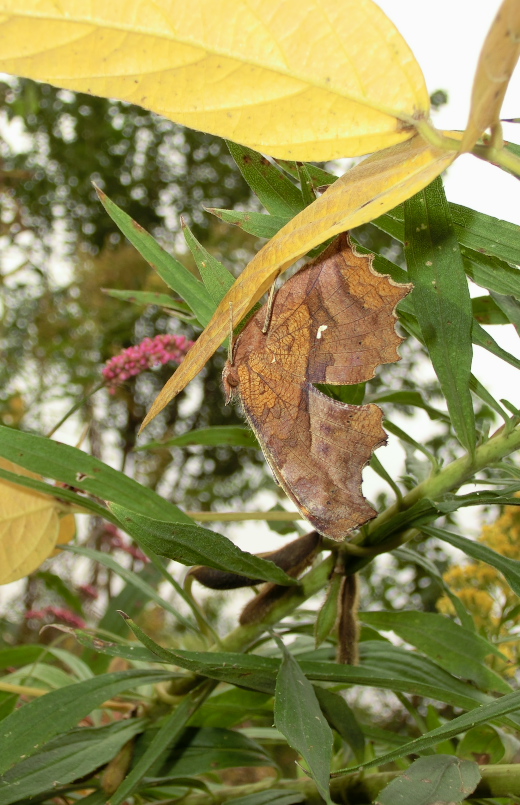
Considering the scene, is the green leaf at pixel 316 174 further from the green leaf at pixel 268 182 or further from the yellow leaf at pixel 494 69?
the yellow leaf at pixel 494 69

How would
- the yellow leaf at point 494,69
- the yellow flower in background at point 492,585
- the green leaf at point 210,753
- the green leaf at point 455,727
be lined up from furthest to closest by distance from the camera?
the yellow flower in background at point 492,585, the green leaf at point 210,753, the green leaf at point 455,727, the yellow leaf at point 494,69

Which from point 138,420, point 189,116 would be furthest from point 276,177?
point 138,420

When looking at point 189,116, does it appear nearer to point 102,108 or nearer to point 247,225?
point 247,225

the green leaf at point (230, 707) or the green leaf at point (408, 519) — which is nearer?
the green leaf at point (408, 519)

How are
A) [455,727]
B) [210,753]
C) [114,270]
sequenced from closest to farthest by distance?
1. [455,727]
2. [210,753]
3. [114,270]

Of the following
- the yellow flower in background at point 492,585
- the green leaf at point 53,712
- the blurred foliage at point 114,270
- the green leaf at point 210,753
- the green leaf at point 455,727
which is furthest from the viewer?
the blurred foliage at point 114,270

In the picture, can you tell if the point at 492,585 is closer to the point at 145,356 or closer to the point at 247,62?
the point at 145,356

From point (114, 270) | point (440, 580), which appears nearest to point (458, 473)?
point (440, 580)

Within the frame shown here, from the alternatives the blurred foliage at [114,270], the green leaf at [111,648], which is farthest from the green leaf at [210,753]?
the blurred foliage at [114,270]
